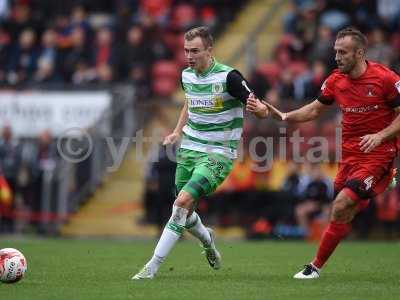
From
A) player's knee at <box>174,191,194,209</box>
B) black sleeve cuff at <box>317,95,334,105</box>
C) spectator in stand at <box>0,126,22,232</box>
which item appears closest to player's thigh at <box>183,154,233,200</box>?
player's knee at <box>174,191,194,209</box>

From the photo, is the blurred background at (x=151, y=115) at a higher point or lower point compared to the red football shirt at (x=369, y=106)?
lower

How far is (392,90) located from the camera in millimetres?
11109

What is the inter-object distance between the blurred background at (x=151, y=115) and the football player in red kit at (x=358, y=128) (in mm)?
9548

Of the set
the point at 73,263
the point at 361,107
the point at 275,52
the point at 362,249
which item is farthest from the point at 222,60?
the point at 361,107

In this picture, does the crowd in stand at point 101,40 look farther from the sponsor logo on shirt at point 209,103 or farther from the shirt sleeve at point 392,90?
the shirt sleeve at point 392,90

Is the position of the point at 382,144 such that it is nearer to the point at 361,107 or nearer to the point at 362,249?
the point at 361,107

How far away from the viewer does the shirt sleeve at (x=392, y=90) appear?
11.1m

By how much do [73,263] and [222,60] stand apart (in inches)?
519

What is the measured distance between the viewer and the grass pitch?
9.72m

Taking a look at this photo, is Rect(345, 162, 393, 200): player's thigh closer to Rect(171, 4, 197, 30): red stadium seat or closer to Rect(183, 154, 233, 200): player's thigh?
Rect(183, 154, 233, 200): player's thigh

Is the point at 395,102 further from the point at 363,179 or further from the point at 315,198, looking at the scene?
the point at 315,198

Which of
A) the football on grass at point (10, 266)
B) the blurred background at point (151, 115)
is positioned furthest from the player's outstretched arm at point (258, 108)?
the blurred background at point (151, 115)

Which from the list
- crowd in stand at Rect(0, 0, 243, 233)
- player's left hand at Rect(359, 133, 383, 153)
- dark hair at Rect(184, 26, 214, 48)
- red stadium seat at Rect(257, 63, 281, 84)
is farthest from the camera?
crowd in stand at Rect(0, 0, 243, 233)

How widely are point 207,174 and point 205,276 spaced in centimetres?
114
